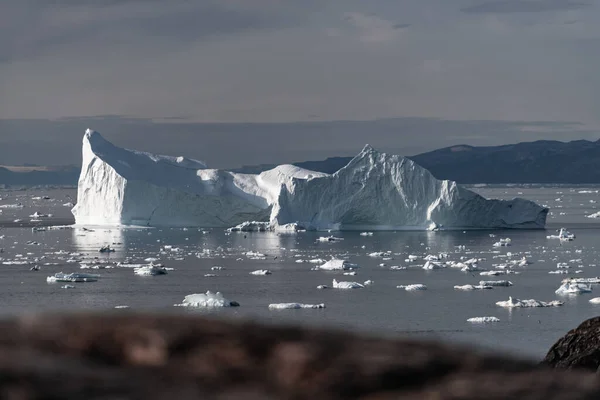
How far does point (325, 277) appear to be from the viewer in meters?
35.2

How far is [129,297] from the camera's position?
29672mm

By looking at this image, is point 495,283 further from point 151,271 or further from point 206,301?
point 151,271

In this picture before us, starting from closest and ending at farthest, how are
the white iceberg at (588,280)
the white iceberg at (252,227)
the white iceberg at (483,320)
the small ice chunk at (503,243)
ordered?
1. the white iceberg at (483,320)
2. the white iceberg at (588,280)
3. the small ice chunk at (503,243)
4. the white iceberg at (252,227)

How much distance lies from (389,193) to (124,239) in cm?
1542

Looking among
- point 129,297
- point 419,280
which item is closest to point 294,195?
point 419,280

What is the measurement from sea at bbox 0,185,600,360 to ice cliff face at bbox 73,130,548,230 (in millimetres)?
1061

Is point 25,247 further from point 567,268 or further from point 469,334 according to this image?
point 469,334

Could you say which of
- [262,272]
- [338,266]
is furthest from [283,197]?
[262,272]

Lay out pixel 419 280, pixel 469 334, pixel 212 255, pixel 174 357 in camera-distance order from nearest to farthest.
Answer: pixel 174 357
pixel 469 334
pixel 419 280
pixel 212 255

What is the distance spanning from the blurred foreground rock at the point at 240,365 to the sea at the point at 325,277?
46.3 feet

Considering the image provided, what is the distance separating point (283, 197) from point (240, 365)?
164ft

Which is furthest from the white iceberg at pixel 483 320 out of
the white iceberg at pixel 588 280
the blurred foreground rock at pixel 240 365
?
the blurred foreground rock at pixel 240 365

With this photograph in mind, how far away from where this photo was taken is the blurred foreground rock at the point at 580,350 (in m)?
4.11

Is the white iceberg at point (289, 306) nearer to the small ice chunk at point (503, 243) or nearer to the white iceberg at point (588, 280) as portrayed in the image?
the white iceberg at point (588, 280)
